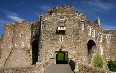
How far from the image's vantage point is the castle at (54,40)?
175 feet

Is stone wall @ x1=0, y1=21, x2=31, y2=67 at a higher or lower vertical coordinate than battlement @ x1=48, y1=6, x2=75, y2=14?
lower

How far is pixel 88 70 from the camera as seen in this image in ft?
133

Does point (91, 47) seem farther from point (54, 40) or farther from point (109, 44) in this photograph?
point (54, 40)

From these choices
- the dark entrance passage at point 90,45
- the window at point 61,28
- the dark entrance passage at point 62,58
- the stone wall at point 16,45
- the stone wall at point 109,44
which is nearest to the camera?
the window at point 61,28

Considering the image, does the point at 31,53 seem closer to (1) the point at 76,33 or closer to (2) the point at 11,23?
(2) the point at 11,23

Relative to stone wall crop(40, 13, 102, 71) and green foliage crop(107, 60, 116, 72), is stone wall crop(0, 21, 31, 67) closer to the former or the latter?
stone wall crop(40, 13, 102, 71)

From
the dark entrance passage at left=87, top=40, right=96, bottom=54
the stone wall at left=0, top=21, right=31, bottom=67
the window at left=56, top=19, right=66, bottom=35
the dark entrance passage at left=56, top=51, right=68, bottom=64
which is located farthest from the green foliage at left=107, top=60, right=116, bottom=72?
the stone wall at left=0, top=21, right=31, bottom=67

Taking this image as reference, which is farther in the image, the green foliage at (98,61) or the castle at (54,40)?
the green foliage at (98,61)

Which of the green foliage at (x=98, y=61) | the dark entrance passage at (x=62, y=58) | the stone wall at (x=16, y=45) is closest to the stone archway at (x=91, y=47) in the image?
the green foliage at (x=98, y=61)

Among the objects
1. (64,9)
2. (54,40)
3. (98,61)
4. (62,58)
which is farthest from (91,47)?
(54,40)

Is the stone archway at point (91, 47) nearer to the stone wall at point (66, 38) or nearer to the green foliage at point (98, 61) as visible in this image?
the green foliage at point (98, 61)

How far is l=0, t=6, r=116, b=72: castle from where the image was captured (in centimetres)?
5338

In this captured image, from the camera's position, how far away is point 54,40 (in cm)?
5391

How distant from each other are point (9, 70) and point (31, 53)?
17766 mm
